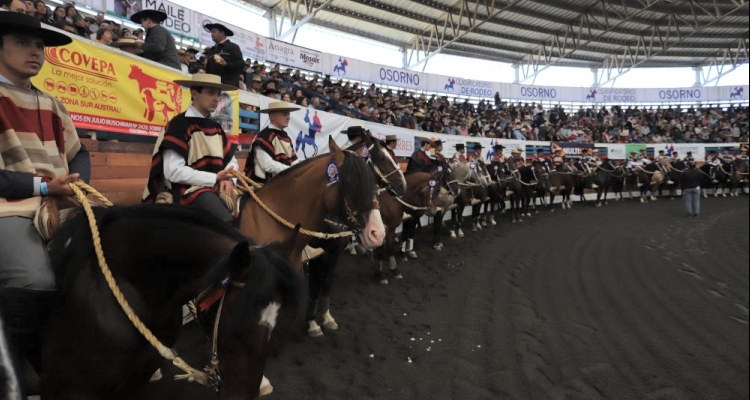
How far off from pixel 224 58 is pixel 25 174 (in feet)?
15.0

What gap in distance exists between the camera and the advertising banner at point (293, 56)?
54.8 ft

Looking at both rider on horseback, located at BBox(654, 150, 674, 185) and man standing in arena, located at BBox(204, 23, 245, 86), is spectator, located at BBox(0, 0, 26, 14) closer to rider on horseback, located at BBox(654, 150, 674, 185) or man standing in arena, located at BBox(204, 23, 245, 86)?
man standing in arena, located at BBox(204, 23, 245, 86)

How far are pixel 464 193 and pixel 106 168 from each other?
8.09 metres

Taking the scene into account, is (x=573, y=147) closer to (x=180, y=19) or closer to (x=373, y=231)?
(x=180, y=19)

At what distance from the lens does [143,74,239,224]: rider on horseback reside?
9.78 ft

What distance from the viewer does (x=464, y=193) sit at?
1084cm

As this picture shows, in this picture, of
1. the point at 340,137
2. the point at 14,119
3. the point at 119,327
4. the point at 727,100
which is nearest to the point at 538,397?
the point at 119,327

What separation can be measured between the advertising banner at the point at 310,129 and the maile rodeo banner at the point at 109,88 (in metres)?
1.95

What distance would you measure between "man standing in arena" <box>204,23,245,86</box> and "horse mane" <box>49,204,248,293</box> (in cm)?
438

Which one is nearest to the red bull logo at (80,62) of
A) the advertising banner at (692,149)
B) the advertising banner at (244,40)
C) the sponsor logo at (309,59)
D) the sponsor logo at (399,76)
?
the advertising banner at (244,40)

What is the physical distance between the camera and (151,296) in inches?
73.3

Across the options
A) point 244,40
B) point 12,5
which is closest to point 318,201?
point 12,5

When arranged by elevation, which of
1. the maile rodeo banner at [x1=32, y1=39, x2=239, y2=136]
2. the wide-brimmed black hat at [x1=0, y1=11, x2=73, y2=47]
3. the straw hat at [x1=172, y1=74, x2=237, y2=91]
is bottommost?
the wide-brimmed black hat at [x1=0, y1=11, x2=73, y2=47]

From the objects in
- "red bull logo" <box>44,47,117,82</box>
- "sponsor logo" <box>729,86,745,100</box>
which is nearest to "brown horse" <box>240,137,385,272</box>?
"red bull logo" <box>44,47,117,82</box>
